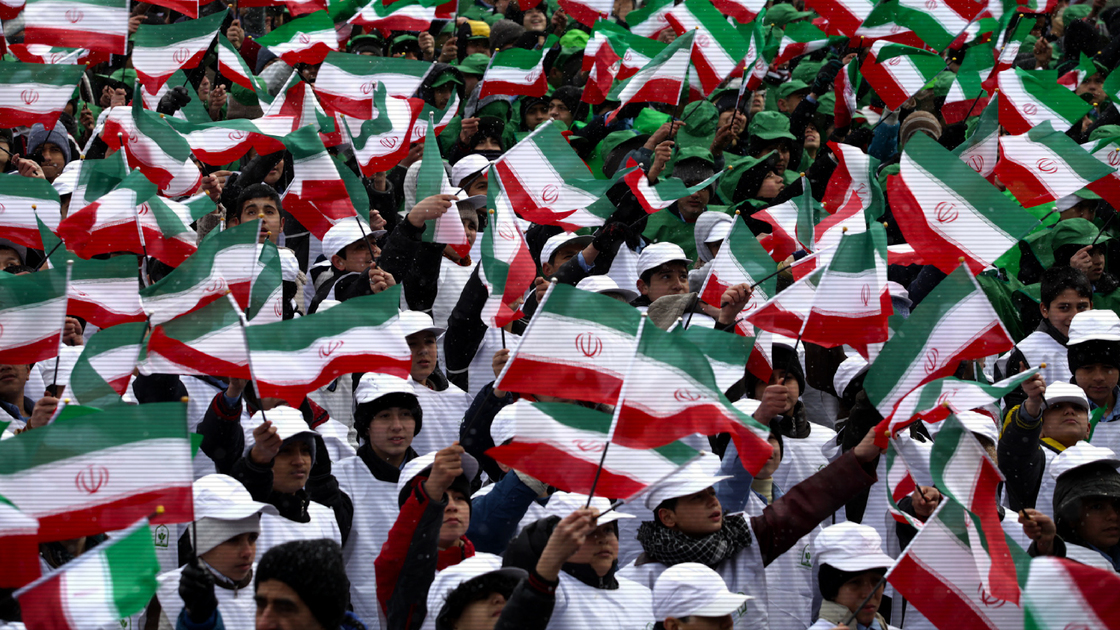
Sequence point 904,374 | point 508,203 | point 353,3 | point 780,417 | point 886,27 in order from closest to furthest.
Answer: point 904,374 → point 780,417 → point 508,203 → point 886,27 → point 353,3

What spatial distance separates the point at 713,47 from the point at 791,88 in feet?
5.33

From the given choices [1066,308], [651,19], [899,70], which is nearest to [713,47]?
[651,19]

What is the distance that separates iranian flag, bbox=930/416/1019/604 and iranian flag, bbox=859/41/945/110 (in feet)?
17.9

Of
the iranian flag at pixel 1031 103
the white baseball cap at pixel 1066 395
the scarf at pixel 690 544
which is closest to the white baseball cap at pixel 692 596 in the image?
the scarf at pixel 690 544

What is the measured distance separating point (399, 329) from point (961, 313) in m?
2.36

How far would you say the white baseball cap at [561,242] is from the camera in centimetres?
774

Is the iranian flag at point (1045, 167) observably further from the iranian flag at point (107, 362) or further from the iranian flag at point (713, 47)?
the iranian flag at point (107, 362)

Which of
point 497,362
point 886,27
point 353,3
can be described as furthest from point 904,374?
point 353,3

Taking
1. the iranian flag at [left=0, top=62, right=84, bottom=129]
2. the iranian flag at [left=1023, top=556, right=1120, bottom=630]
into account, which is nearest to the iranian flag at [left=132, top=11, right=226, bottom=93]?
the iranian flag at [left=0, top=62, right=84, bottom=129]

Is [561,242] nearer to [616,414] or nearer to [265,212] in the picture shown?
[265,212]

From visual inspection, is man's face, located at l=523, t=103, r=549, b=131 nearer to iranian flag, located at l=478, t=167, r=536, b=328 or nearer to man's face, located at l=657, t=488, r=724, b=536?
iranian flag, located at l=478, t=167, r=536, b=328

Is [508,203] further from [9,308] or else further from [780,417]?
[9,308]

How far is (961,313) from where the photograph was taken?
522cm

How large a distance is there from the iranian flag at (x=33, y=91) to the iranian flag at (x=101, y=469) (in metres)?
4.49
